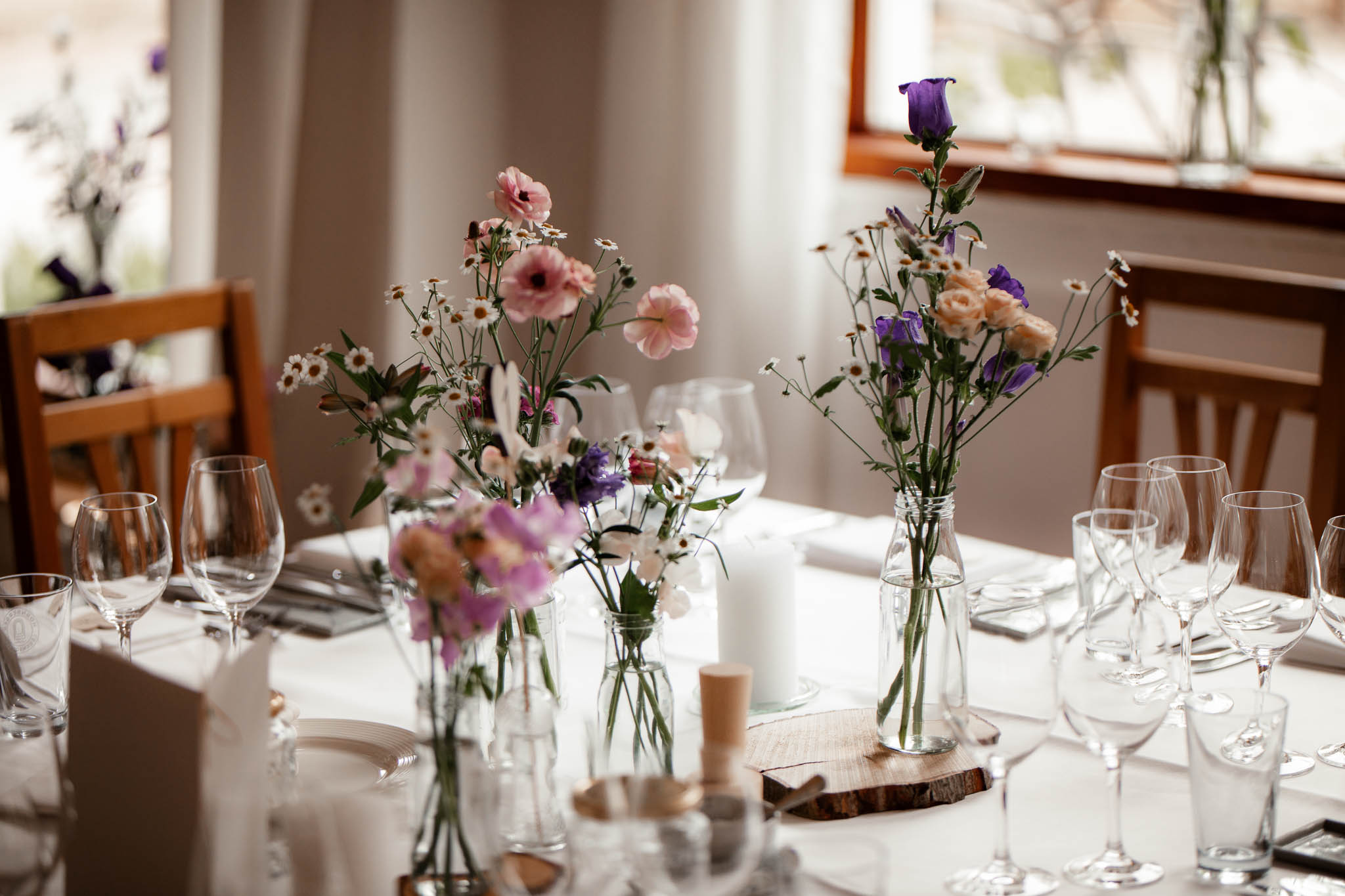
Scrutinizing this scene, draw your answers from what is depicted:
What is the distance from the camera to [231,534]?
1268 mm

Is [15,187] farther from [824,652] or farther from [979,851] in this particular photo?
[979,851]

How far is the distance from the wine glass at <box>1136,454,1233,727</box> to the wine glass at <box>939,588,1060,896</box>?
355 mm

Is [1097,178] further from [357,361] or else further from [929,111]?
[357,361]

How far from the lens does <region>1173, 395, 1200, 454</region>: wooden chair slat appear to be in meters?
2.01

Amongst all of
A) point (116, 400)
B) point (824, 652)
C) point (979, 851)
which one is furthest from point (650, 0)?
point (979, 851)

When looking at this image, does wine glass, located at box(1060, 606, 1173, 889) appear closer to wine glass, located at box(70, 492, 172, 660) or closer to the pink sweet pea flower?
the pink sweet pea flower

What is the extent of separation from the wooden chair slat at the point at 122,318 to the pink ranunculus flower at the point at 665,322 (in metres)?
1.17

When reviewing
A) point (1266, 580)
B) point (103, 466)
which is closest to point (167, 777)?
point (1266, 580)

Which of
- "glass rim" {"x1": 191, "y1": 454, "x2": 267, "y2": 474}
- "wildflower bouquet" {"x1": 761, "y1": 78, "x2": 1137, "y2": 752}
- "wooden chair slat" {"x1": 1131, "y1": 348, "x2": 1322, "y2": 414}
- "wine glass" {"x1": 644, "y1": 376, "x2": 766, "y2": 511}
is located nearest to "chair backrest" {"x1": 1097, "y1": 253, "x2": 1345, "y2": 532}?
"wooden chair slat" {"x1": 1131, "y1": 348, "x2": 1322, "y2": 414}

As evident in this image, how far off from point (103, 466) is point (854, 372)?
4.17ft

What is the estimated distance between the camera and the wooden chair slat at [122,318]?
Answer: 1968mm

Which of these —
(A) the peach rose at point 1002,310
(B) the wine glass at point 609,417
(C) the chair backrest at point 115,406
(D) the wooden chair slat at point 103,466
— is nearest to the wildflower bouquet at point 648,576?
(A) the peach rose at point 1002,310

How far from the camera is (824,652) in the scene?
147 cm

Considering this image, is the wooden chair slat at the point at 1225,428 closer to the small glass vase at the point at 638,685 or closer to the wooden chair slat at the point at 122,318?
the small glass vase at the point at 638,685
